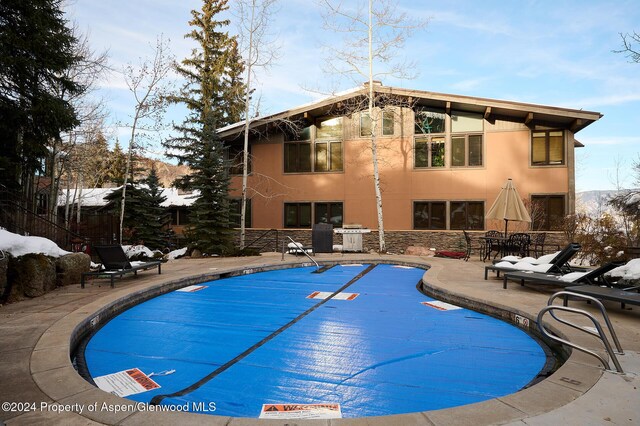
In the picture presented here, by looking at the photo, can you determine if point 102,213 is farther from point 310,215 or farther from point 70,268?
point 70,268

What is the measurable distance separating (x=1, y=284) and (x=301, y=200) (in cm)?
1367

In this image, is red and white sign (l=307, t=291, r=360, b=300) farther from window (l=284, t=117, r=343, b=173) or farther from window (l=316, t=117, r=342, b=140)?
window (l=316, t=117, r=342, b=140)

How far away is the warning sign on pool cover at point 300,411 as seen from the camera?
296cm

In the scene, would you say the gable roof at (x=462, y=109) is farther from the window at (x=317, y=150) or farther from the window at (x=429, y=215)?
the window at (x=429, y=215)

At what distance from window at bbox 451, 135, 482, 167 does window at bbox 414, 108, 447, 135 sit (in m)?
0.88

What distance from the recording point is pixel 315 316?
6062mm

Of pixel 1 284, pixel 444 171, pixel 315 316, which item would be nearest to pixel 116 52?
pixel 1 284

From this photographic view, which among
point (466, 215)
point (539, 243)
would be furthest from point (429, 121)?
point (539, 243)

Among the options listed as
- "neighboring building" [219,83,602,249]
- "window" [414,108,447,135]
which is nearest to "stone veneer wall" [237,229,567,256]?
"neighboring building" [219,83,602,249]

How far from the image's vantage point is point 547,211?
51.8ft

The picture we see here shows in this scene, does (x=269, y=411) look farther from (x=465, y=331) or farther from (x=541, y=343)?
(x=541, y=343)

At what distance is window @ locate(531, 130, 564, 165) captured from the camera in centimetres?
1592

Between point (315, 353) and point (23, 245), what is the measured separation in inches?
239

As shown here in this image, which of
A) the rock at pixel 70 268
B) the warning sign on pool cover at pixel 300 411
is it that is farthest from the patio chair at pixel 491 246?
the rock at pixel 70 268
